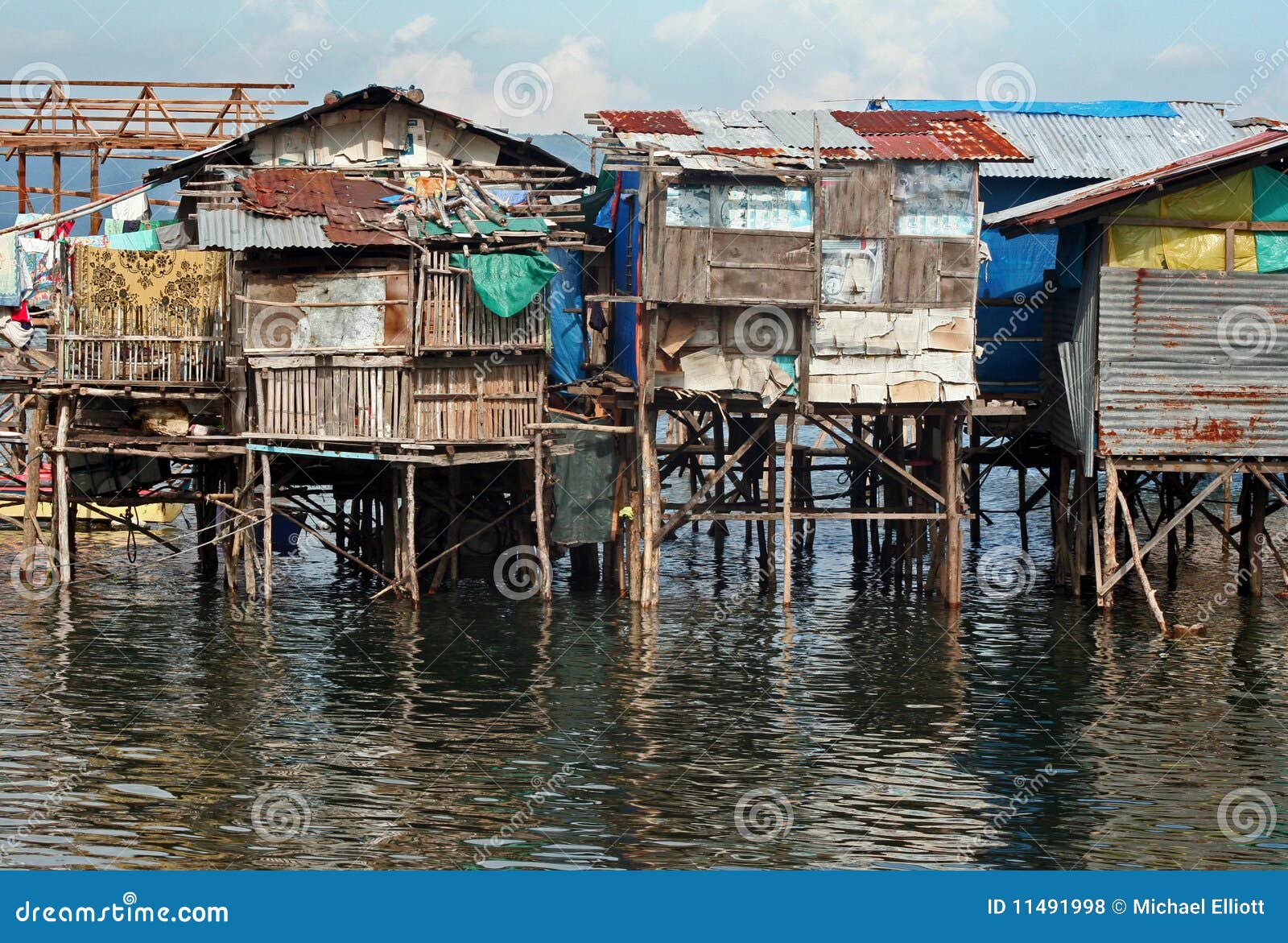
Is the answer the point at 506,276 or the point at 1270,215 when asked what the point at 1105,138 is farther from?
the point at 506,276

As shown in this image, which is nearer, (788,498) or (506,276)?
(788,498)

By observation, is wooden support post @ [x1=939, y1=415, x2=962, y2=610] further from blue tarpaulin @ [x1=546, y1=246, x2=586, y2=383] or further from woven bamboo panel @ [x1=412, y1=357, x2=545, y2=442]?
woven bamboo panel @ [x1=412, y1=357, x2=545, y2=442]

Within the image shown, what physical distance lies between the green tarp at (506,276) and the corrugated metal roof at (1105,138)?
11.1m

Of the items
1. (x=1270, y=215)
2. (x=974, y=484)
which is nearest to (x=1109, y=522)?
(x=1270, y=215)

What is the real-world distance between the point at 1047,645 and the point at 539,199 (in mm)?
12578

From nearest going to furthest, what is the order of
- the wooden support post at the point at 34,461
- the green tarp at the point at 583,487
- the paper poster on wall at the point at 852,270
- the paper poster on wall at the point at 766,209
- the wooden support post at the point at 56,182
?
the paper poster on wall at the point at 766,209 < the paper poster on wall at the point at 852,270 < the green tarp at the point at 583,487 < the wooden support post at the point at 34,461 < the wooden support post at the point at 56,182

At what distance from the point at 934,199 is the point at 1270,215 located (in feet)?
18.7

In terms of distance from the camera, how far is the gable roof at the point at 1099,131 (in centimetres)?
3656

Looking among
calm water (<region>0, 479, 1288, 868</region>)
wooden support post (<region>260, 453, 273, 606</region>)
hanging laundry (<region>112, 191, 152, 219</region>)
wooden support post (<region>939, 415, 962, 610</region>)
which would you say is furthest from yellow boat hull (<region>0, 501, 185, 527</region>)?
wooden support post (<region>939, 415, 962, 610</region>)

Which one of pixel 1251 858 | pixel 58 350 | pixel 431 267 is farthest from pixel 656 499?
pixel 1251 858

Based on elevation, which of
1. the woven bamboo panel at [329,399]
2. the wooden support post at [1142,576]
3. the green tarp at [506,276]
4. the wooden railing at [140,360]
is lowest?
the wooden support post at [1142,576]

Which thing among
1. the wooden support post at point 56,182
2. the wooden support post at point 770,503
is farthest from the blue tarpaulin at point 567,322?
the wooden support post at point 56,182

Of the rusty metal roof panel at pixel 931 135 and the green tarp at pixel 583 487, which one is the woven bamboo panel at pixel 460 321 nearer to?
the green tarp at pixel 583 487

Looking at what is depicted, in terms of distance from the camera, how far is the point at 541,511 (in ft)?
97.1
